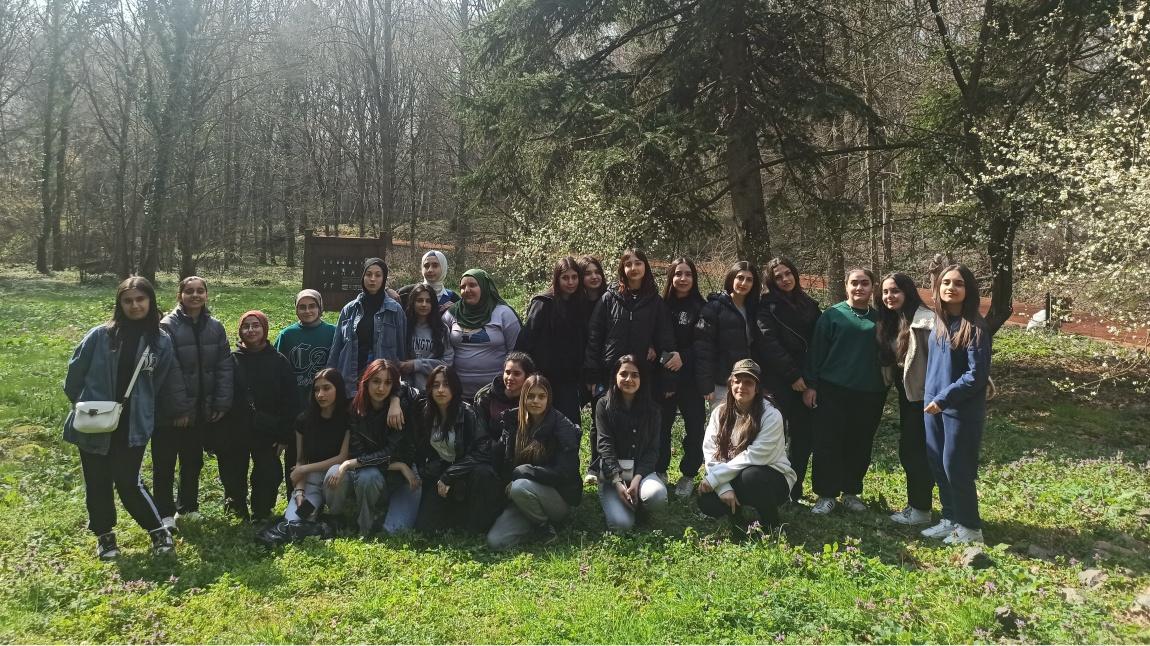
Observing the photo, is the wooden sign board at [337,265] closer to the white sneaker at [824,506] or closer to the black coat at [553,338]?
the black coat at [553,338]

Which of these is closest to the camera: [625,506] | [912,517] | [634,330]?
[625,506]

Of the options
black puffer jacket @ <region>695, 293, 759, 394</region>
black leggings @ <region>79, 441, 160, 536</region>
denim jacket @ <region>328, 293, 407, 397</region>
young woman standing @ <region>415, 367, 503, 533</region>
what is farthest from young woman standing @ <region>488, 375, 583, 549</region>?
black leggings @ <region>79, 441, 160, 536</region>

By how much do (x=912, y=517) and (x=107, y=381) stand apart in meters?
5.49

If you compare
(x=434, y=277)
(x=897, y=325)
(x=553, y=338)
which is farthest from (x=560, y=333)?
(x=897, y=325)

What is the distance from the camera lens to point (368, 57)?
25.7 meters

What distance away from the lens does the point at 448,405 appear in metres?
4.93

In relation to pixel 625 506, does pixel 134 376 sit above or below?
above

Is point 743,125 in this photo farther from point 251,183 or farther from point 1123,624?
point 251,183

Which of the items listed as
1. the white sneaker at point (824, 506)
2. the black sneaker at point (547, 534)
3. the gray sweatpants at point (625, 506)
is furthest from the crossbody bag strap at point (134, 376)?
the white sneaker at point (824, 506)


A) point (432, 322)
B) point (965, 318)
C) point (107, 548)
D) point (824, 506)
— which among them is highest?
point (965, 318)

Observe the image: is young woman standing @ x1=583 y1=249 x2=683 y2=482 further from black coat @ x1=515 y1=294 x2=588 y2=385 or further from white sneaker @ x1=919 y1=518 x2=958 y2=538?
white sneaker @ x1=919 y1=518 x2=958 y2=538

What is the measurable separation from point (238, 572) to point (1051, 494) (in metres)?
6.09

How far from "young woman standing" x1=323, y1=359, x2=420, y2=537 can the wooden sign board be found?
8.34 metres

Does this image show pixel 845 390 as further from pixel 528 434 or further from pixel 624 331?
pixel 528 434
